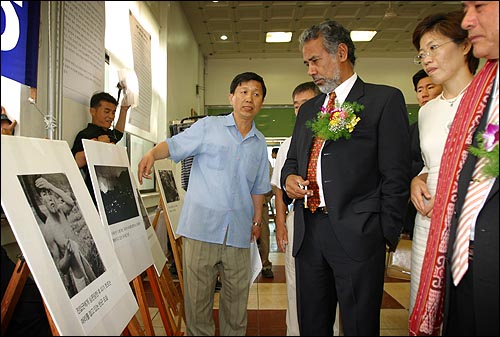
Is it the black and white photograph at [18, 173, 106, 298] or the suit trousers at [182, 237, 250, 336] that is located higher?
the black and white photograph at [18, 173, 106, 298]

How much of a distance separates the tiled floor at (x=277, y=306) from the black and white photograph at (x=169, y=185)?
1.34ft

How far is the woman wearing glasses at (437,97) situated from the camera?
0.78m

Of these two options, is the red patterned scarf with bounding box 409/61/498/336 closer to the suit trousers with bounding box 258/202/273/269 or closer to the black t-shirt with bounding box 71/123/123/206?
the suit trousers with bounding box 258/202/273/269

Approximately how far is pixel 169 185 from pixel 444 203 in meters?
0.97

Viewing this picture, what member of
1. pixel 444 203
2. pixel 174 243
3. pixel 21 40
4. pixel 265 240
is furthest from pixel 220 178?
pixel 21 40

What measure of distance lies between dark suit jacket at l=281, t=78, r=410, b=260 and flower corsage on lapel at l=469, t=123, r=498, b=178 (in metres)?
0.20

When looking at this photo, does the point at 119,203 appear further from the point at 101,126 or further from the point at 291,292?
the point at 291,292

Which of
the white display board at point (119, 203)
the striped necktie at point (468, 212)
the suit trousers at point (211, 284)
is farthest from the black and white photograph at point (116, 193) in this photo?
the striped necktie at point (468, 212)

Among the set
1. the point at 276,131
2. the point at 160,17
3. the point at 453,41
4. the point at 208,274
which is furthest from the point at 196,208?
the point at 453,41

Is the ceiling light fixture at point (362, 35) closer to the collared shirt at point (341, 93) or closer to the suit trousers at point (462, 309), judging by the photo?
the collared shirt at point (341, 93)

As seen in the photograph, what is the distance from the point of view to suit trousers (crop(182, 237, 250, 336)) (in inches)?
38.0

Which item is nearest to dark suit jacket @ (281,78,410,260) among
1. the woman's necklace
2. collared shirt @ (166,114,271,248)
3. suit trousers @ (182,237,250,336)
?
the woman's necklace

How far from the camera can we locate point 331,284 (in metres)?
0.88

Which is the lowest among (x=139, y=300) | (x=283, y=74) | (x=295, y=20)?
(x=139, y=300)
